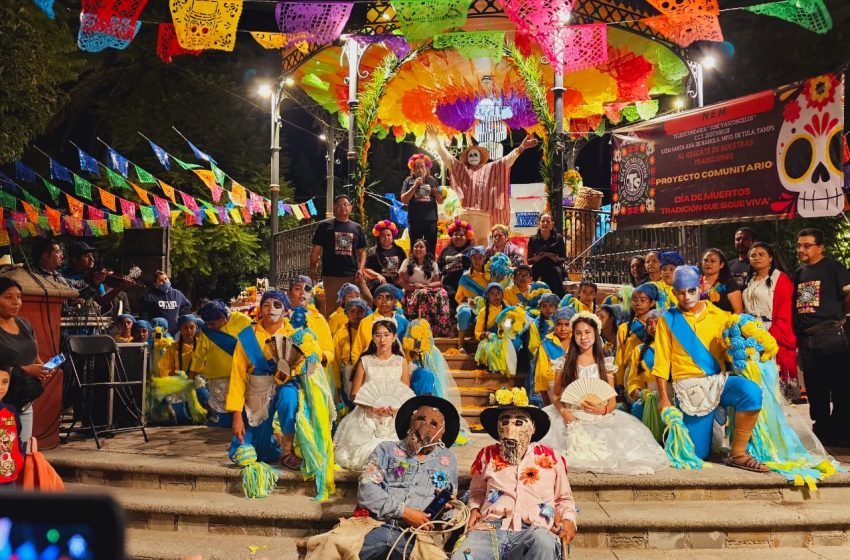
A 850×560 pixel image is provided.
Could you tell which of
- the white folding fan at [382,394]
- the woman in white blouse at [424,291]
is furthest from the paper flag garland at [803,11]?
the white folding fan at [382,394]

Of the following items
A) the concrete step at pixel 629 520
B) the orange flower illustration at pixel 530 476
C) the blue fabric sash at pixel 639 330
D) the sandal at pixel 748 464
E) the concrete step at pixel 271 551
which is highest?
the blue fabric sash at pixel 639 330

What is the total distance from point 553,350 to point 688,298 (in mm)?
1496

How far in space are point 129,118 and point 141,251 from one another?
8.12 m

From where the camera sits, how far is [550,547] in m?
4.50

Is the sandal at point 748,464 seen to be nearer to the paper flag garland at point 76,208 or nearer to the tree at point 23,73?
the tree at point 23,73

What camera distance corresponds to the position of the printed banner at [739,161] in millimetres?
8680

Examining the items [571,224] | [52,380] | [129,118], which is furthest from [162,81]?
[52,380]

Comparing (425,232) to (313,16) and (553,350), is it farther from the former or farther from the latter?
(553,350)

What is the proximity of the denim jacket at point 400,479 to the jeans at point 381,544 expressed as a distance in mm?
101

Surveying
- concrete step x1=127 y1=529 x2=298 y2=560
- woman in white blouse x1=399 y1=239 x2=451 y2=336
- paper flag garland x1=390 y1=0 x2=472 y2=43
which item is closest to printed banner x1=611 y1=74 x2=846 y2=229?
woman in white blouse x1=399 y1=239 x2=451 y2=336

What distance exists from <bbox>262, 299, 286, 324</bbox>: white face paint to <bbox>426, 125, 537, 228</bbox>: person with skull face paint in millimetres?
9897

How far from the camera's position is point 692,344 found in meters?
6.54

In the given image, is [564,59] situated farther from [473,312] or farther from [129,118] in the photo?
[129,118]

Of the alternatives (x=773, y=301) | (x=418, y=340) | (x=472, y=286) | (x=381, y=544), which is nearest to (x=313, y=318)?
(x=418, y=340)
